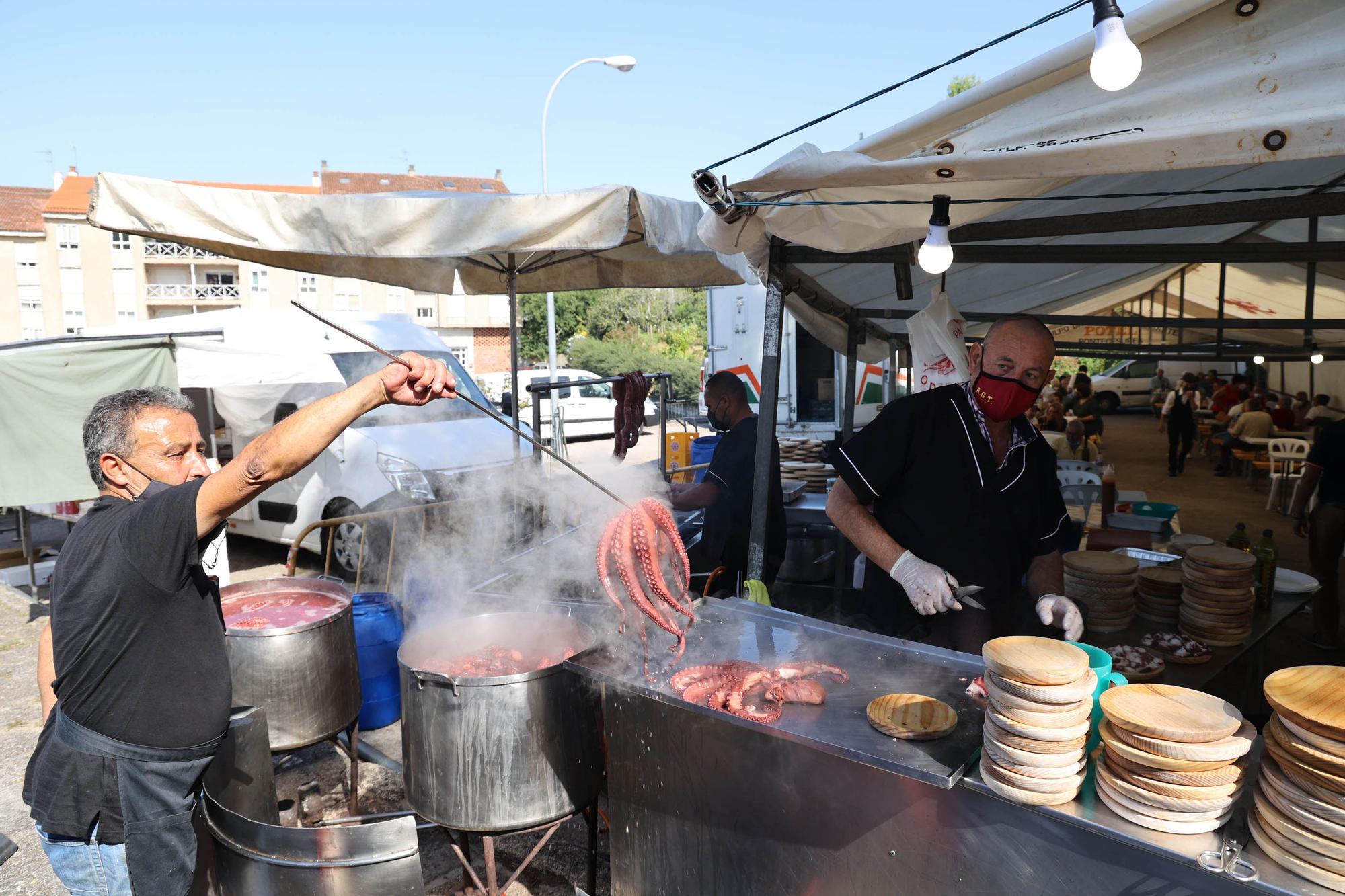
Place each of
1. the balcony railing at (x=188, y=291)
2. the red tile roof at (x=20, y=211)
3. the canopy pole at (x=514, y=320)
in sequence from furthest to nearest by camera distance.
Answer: the balcony railing at (x=188, y=291)
the red tile roof at (x=20, y=211)
the canopy pole at (x=514, y=320)

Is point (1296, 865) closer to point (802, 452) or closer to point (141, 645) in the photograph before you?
point (141, 645)

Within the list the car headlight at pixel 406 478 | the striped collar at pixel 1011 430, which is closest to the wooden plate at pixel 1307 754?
the striped collar at pixel 1011 430

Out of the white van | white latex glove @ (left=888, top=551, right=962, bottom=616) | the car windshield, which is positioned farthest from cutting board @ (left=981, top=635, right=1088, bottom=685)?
the white van

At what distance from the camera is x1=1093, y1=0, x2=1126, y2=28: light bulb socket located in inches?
72.0

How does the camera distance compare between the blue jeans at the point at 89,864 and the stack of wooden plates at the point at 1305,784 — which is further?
the blue jeans at the point at 89,864

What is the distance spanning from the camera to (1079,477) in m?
8.11

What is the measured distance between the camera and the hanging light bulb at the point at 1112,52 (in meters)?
1.79

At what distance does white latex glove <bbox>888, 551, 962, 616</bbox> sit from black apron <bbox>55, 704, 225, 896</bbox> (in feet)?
8.04

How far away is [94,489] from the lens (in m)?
7.48

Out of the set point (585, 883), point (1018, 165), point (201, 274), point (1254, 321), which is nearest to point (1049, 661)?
point (1018, 165)

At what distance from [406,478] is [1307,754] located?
7.56m

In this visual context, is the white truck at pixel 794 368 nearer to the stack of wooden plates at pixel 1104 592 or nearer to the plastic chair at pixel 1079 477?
the plastic chair at pixel 1079 477

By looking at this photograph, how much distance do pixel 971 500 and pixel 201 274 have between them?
51.6m

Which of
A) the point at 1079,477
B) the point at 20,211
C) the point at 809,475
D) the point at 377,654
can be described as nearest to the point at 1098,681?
the point at 377,654
